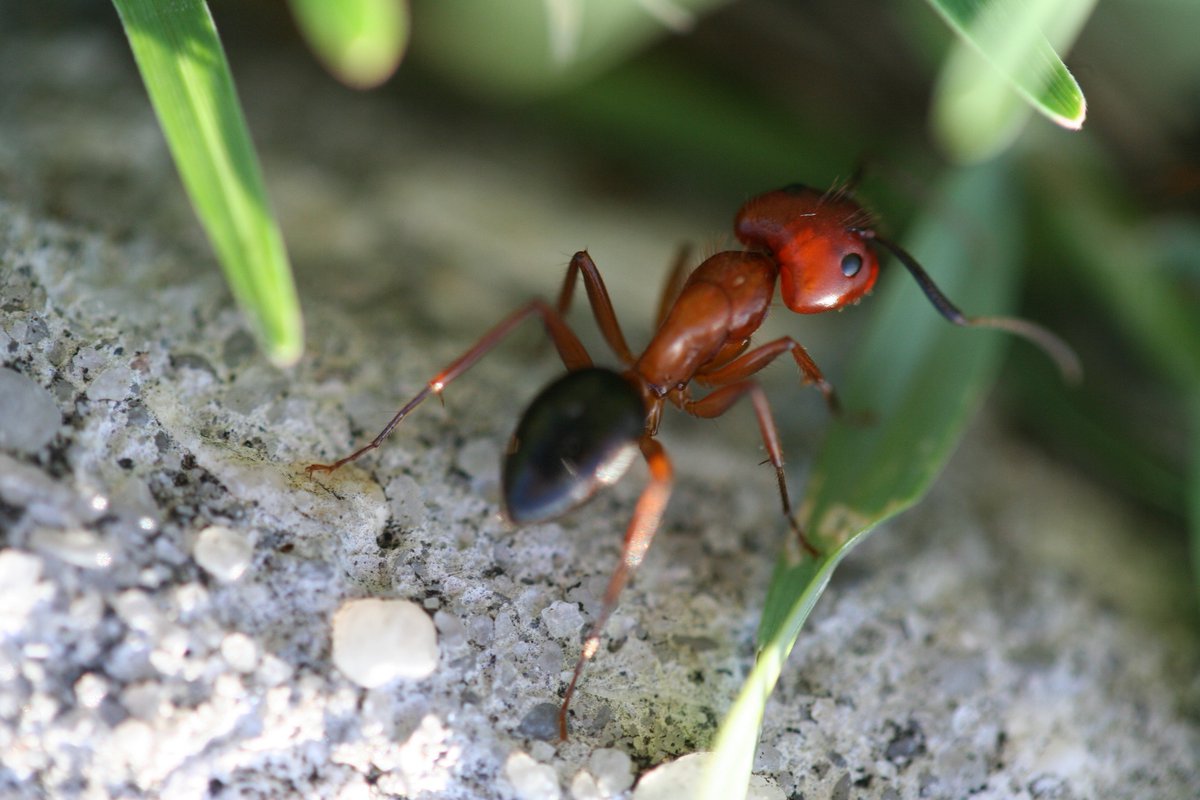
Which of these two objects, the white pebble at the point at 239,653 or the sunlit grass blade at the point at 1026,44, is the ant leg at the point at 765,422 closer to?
the sunlit grass blade at the point at 1026,44

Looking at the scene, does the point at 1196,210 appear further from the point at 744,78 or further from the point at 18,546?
the point at 18,546

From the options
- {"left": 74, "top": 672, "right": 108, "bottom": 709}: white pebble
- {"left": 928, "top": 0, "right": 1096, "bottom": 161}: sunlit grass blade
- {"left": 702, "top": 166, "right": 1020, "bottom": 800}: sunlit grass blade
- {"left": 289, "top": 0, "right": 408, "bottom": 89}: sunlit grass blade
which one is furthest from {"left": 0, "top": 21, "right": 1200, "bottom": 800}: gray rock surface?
{"left": 928, "top": 0, "right": 1096, "bottom": 161}: sunlit grass blade

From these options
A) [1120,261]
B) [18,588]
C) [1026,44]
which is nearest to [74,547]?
[18,588]

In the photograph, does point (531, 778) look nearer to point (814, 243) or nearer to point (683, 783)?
point (683, 783)

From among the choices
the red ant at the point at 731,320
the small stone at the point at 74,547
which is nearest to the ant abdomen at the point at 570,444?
the red ant at the point at 731,320

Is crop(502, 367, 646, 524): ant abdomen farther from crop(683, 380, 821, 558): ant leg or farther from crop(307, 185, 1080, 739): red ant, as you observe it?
crop(683, 380, 821, 558): ant leg

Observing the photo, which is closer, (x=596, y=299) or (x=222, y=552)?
(x=222, y=552)

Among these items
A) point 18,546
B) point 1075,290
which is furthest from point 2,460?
point 1075,290
